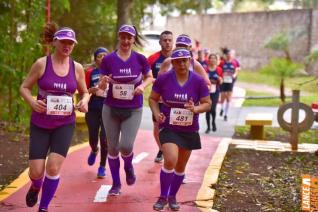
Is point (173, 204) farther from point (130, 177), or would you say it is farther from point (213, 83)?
point (213, 83)

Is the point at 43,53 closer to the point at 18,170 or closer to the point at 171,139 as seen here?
the point at 18,170

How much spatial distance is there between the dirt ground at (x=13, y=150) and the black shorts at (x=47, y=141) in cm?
206

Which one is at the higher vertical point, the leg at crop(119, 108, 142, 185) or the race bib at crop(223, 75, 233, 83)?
the leg at crop(119, 108, 142, 185)

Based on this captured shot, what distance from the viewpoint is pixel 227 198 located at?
25.7 feet

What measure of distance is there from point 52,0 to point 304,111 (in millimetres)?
6339

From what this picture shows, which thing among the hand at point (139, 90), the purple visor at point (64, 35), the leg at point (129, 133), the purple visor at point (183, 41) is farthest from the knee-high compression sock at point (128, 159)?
the purple visor at point (64, 35)

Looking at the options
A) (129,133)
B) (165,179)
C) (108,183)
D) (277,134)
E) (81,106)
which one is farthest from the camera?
(277,134)

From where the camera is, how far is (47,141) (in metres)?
6.30

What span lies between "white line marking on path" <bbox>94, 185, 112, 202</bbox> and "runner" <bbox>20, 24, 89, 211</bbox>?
116cm

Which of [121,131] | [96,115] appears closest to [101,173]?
[96,115]

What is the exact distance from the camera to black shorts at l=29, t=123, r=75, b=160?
625 centimetres

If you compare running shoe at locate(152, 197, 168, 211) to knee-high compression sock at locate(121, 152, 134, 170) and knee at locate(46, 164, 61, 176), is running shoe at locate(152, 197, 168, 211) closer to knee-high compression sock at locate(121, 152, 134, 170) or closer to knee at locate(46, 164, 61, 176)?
knee-high compression sock at locate(121, 152, 134, 170)

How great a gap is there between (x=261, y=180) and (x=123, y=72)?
9.73 ft

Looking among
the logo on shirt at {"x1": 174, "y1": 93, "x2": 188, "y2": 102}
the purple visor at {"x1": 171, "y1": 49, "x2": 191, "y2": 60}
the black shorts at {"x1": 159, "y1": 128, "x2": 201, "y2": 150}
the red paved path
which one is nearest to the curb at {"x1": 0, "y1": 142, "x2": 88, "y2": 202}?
the red paved path
